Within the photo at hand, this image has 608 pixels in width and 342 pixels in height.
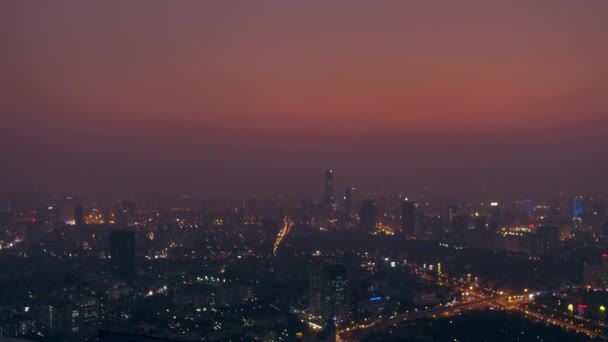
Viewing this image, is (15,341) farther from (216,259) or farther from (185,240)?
(185,240)

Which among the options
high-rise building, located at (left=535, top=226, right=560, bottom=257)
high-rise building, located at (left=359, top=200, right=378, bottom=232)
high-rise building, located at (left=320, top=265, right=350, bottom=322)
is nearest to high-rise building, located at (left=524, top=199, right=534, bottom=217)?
high-rise building, located at (left=535, top=226, right=560, bottom=257)

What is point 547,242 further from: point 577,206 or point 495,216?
point 577,206

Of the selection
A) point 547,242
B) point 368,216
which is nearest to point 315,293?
point 547,242

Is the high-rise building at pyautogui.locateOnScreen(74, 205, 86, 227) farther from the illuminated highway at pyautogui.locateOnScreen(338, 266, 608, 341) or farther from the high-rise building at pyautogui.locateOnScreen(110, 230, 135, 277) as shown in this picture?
the illuminated highway at pyautogui.locateOnScreen(338, 266, 608, 341)

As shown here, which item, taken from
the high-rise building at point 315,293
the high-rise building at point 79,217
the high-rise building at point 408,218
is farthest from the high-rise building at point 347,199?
the high-rise building at point 315,293

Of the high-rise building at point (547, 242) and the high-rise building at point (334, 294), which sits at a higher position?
the high-rise building at point (334, 294)

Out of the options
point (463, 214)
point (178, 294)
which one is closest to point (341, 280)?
point (178, 294)

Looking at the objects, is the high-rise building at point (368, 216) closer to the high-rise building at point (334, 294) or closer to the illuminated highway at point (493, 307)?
the illuminated highway at point (493, 307)
